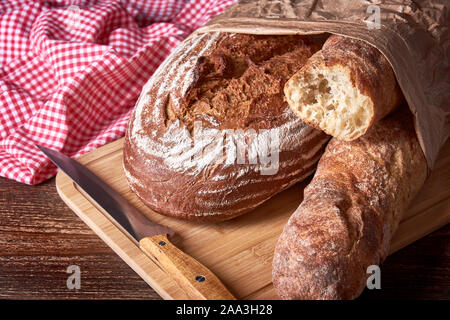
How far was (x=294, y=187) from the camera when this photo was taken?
2.43 m

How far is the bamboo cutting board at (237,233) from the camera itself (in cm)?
205

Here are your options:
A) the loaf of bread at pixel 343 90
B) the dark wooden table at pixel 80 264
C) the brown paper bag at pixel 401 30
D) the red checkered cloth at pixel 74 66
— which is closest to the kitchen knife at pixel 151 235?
the dark wooden table at pixel 80 264

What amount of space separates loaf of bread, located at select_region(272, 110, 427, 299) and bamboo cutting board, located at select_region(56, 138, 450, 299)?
0.37ft

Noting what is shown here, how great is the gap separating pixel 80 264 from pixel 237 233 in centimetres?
55

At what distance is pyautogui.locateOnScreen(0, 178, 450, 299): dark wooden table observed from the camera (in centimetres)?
206

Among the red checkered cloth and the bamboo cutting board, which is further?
the red checkered cloth

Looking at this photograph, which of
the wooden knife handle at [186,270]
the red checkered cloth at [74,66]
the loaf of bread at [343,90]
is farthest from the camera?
the red checkered cloth at [74,66]

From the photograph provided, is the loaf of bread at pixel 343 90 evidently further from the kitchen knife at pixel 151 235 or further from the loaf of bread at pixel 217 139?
the kitchen knife at pixel 151 235

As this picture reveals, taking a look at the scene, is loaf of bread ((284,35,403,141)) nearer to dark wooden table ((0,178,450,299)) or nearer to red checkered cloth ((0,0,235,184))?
dark wooden table ((0,178,450,299))

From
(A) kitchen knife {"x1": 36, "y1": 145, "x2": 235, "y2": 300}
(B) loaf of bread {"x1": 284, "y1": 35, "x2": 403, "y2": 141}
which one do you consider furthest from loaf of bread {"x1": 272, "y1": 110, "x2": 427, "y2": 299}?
(A) kitchen knife {"x1": 36, "y1": 145, "x2": 235, "y2": 300}

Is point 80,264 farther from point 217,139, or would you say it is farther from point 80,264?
point 217,139

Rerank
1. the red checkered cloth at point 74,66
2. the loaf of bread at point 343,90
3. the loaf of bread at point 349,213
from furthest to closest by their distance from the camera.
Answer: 1. the red checkered cloth at point 74,66
2. the loaf of bread at point 343,90
3. the loaf of bread at point 349,213

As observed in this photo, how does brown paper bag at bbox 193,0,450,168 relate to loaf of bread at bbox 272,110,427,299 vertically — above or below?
above

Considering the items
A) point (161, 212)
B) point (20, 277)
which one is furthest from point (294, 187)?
point (20, 277)
